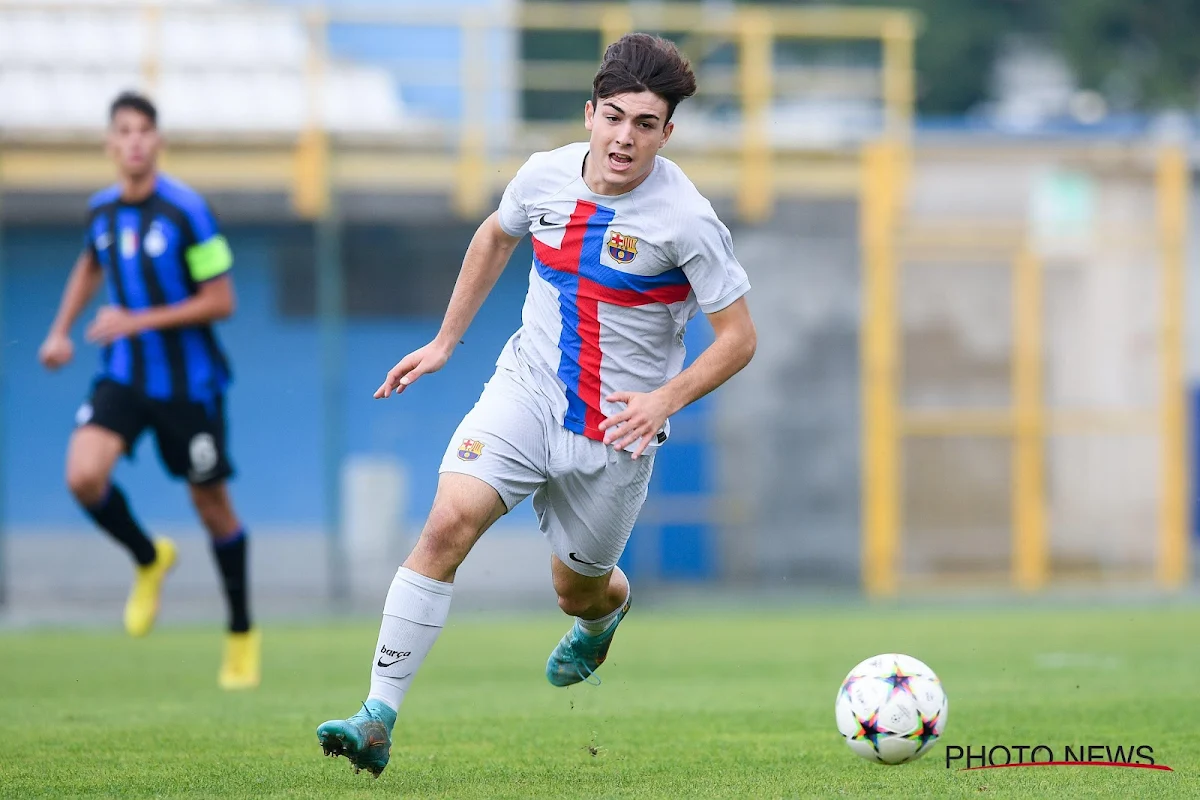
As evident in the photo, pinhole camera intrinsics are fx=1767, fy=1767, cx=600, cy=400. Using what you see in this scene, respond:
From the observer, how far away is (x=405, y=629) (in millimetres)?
5043

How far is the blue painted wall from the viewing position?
14.9 meters

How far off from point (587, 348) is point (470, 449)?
0.50 m

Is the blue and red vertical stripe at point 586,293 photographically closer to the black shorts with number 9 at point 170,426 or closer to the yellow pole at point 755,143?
the black shorts with number 9 at point 170,426

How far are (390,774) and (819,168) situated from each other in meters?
11.5

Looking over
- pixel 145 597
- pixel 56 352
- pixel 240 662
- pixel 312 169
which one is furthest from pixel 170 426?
pixel 312 169

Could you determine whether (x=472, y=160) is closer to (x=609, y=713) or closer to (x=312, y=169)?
(x=312, y=169)

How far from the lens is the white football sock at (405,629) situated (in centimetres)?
501

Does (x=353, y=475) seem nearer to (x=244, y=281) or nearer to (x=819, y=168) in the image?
(x=244, y=281)

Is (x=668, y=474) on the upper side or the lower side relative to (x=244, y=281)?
lower

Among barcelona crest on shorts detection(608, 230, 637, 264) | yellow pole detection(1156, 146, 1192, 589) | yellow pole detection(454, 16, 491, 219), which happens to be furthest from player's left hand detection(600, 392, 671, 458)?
yellow pole detection(1156, 146, 1192, 589)

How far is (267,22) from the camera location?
706 inches

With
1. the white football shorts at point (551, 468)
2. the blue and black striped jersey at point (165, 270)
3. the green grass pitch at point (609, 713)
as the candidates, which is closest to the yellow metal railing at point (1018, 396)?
the green grass pitch at point (609, 713)

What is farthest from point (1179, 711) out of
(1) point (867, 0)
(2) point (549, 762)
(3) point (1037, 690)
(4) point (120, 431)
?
(1) point (867, 0)

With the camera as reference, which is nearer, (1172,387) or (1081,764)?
(1081,764)
